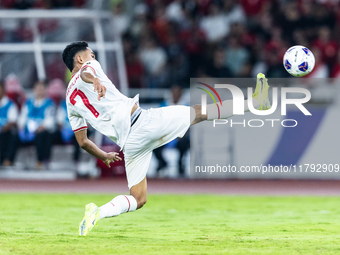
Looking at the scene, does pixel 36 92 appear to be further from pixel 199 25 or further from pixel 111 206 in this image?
pixel 111 206

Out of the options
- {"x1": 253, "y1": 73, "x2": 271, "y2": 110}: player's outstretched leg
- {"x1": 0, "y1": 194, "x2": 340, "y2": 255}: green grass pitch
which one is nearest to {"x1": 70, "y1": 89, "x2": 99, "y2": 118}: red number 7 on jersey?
{"x1": 0, "y1": 194, "x2": 340, "y2": 255}: green grass pitch

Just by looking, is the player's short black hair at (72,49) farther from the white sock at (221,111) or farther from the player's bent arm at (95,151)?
the white sock at (221,111)

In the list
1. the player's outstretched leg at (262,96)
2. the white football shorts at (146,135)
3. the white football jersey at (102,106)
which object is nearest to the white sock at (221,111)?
the white football shorts at (146,135)

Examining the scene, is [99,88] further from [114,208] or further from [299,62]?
[299,62]

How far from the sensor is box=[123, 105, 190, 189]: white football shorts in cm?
823

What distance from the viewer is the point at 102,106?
813cm

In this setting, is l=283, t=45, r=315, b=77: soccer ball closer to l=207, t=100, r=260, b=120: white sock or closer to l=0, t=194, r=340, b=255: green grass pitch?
l=207, t=100, r=260, b=120: white sock

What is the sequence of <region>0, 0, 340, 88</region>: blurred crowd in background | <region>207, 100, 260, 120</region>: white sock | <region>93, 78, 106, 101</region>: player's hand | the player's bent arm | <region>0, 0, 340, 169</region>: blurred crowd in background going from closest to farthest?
1. <region>93, 78, 106, 101</region>: player's hand
2. the player's bent arm
3. <region>207, 100, 260, 120</region>: white sock
4. <region>0, 0, 340, 169</region>: blurred crowd in background
5. <region>0, 0, 340, 88</region>: blurred crowd in background

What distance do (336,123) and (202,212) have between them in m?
5.30

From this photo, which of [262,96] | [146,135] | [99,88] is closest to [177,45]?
[262,96]

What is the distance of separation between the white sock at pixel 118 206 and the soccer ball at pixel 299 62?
2.80 meters

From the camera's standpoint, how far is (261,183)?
15.9 m

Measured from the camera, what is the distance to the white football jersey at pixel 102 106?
Answer: 811 cm

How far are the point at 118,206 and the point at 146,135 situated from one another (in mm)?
825
